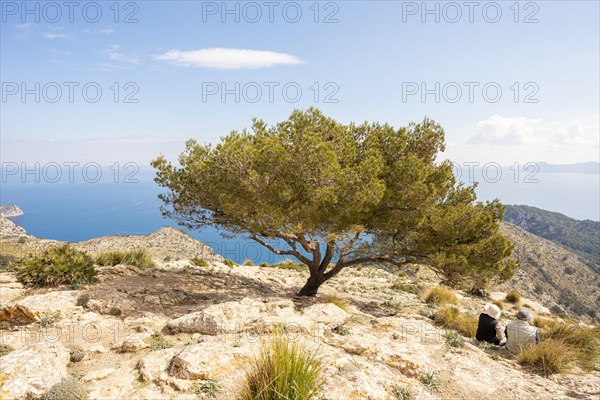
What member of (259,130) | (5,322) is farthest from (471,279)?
(5,322)

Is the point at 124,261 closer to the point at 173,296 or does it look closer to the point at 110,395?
the point at 173,296

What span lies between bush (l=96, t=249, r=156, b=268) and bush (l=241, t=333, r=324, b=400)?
13.8 meters

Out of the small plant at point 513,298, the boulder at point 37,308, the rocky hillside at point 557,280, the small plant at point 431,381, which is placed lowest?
the rocky hillside at point 557,280

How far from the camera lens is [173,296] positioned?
12281 mm

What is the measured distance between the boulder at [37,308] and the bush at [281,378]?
25.0ft

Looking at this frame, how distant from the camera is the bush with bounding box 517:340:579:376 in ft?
26.6

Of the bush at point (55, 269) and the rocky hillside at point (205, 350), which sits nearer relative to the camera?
the rocky hillside at point (205, 350)

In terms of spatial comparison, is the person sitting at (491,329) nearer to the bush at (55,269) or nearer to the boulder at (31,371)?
the boulder at (31,371)

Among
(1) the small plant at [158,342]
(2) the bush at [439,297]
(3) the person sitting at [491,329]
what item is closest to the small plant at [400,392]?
(1) the small plant at [158,342]

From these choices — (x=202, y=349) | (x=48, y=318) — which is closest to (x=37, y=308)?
(x=48, y=318)

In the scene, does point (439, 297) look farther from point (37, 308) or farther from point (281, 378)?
point (37, 308)

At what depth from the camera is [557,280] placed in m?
76.5

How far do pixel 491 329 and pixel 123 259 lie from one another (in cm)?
1584

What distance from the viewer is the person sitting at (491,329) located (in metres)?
10.1
